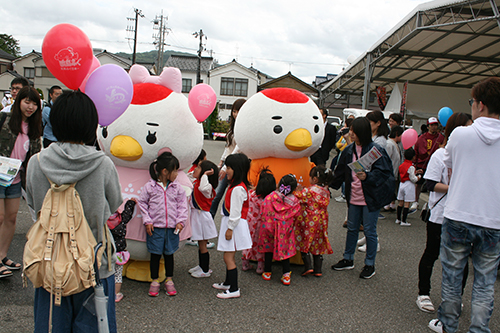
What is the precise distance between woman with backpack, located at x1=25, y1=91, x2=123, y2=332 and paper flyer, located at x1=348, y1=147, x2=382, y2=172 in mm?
2598

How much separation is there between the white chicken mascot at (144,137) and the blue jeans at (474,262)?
2326 mm

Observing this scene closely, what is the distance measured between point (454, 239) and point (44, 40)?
344cm

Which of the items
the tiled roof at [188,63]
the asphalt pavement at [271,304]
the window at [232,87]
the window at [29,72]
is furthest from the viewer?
the tiled roof at [188,63]

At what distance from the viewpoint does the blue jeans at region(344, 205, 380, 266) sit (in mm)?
3975

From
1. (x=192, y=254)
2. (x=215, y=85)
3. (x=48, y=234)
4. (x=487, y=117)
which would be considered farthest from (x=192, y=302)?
(x=215, y=85)

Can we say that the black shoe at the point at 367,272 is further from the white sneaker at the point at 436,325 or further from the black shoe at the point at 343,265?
the white sneaker at the point at 436,325

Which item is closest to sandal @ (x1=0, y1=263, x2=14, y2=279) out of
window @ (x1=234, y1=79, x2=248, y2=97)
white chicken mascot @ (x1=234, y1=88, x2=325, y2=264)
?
white chicken mascot @ (x1=234, y1=88, x2=325, y2=264)

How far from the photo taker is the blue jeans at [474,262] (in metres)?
2.60

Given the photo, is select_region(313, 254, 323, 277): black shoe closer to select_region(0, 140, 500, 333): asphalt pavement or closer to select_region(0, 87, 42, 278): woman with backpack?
select_region(0, 140, 500, 333): asphalt pavement

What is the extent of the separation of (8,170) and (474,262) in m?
3.89

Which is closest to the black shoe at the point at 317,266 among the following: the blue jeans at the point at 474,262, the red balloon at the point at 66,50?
the blue jeans at the point at 474,262

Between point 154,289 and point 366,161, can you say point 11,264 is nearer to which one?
point 154,289

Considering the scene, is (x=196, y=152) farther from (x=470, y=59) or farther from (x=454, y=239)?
(x=470, y=59)

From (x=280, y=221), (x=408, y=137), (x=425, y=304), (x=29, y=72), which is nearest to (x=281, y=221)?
(x=280, y=221)
